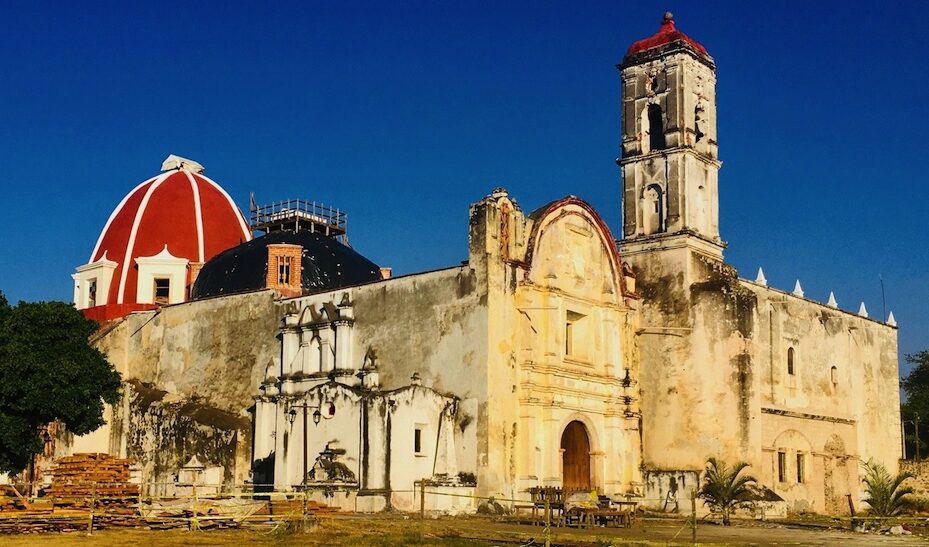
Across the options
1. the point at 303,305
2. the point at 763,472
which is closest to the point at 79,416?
the point at 303,305

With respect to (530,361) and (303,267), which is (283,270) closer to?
(303,267)

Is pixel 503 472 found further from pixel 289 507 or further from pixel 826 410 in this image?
pixel 826 410

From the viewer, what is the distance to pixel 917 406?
199 ft

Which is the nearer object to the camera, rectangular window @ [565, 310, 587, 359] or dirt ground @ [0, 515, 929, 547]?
dirt ground @ [0, 515, 929, 547]

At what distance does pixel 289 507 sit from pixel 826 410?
22.1 metres

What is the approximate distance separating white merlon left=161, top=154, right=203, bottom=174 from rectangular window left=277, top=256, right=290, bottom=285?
1428cm

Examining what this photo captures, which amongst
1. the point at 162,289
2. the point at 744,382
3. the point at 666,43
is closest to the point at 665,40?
the point at 666,43

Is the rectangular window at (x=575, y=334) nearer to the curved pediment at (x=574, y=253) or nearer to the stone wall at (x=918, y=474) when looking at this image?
the curved pediment at (x=574, y=253)

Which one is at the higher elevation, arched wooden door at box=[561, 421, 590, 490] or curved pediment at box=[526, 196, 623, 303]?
curved pediment at box=[526, 196, 623, 303]

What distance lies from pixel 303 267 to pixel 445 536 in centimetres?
1803

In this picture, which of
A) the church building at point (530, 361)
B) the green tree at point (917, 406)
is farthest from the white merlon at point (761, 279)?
the green tree at point (917, 406)

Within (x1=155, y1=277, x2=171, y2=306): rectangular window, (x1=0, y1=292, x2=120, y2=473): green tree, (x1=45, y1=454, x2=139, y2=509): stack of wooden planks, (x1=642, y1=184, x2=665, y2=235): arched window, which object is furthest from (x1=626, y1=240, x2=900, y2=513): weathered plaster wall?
(x1=155, y1=277, x2=171, y2=306): rectangular window

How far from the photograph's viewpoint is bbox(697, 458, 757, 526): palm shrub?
31.1 metres

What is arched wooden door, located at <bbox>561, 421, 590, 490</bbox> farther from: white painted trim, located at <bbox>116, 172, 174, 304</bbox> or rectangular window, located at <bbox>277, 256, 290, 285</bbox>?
white painted trim, located at <bbox>116, 172, 174, 304</bbox>
